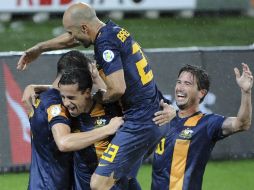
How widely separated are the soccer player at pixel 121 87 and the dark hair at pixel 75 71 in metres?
0.30

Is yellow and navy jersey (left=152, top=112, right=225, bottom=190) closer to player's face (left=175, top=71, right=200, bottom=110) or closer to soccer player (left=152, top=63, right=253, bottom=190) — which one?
soccer player (left=152, top=63, right=253, bottom=190)

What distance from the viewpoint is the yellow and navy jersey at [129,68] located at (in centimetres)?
750

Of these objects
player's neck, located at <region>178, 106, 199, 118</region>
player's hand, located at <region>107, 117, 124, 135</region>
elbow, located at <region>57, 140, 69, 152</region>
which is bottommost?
player's neck, located at <region>178, 106, 199, 118</region>

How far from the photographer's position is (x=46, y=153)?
731 cm

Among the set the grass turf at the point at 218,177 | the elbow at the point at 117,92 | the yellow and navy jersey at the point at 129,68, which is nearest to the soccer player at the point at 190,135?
the yellow and navy jersey at the point at 129,68

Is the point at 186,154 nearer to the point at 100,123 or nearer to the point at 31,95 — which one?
the point at 100,123

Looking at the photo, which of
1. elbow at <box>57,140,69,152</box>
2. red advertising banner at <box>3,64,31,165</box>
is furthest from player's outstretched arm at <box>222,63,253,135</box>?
red advertising banner at <box>3,64,31,165</box>

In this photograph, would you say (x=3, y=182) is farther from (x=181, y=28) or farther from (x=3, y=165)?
(x=181, y=28)

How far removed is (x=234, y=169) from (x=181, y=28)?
6.42 m

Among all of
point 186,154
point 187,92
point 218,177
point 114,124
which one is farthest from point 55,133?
point 218,177

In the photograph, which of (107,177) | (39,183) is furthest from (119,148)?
(39,183)

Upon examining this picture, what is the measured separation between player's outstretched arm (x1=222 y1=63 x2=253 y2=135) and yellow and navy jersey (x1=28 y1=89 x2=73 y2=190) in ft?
4.73

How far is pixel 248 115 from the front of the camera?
7633mm

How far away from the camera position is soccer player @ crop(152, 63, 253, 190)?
7.77 metres
